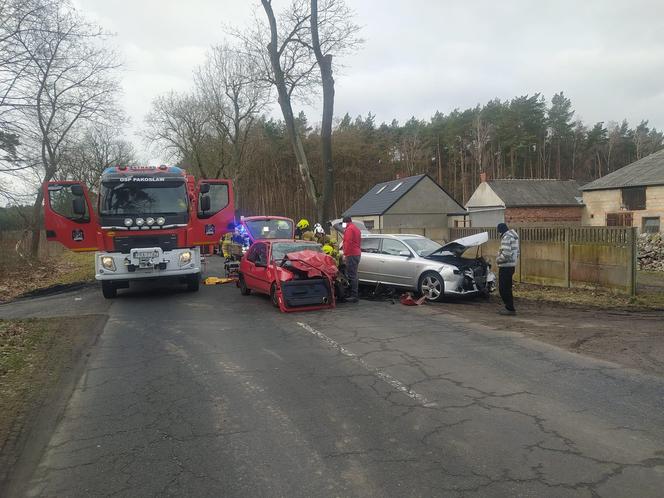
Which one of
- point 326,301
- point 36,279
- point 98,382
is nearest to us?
point 98,382

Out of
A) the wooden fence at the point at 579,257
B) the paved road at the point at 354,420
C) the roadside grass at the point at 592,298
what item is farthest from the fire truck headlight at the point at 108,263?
the wooden fence at the point at 579,257

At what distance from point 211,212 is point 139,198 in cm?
186

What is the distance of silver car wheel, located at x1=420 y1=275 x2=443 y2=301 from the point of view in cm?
1191

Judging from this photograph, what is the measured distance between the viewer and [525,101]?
68875 millimetres

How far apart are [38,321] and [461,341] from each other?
317 inches

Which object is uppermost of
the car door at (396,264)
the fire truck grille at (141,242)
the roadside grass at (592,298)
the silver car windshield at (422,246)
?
the fire truck grille at (141,242)

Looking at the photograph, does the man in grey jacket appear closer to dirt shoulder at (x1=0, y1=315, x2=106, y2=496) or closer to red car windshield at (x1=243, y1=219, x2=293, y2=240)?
dirt shoulder at (x1=0, y1=315, x2=106, y2=496)

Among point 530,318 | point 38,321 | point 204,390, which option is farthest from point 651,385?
point 38,321

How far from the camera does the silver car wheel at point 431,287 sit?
11.9m

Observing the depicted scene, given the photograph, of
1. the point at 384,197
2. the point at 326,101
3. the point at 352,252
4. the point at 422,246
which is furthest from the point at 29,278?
the point at 384,197

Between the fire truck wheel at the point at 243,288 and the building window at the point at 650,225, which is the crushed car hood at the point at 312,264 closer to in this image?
the fire truck wheel at the point at 243,288

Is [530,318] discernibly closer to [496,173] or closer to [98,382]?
[98,382]

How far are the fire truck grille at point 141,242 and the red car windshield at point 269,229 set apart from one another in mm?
5535

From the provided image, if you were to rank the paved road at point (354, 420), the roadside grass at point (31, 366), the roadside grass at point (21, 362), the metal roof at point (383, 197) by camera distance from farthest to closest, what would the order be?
the metal roof at point (383, 197), the roadside grass at point (21, 362), the roadside grass at point (31, 366), the paved road at point (354, 420)
